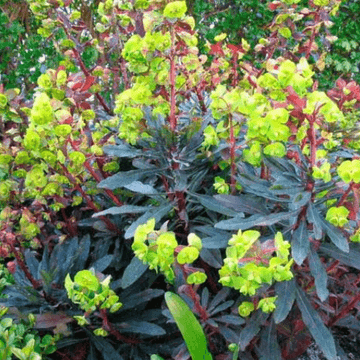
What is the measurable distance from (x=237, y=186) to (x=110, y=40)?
38.3 inches

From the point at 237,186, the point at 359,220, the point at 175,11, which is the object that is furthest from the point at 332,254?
the point at 175,11

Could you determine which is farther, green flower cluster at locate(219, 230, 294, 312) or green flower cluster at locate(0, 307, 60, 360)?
green flower cluster at locate(0, 307, 60, 360)

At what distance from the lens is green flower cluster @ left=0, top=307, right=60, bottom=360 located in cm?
149

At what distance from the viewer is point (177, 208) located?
1.80 meters

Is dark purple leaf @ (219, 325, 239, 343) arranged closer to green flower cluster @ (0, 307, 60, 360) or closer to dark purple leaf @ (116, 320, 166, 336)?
dark purple leaf @ (116, 320, 166, 336)

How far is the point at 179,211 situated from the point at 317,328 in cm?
62

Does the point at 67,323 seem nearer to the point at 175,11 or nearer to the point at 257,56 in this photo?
the point at 175,11

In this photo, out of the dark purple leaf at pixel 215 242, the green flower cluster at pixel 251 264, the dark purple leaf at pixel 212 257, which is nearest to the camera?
Result: the green flower cluster at pixel 251 264

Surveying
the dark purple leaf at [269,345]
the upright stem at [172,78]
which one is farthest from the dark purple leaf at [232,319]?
the upright stem at [172,78]

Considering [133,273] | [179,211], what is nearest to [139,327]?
[133,273]

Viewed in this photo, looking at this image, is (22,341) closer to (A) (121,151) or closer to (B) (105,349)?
(B) (105,349)

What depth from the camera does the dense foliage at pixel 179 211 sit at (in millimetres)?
1405

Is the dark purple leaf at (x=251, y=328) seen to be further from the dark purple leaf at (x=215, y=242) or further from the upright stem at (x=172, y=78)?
the upright stem at (x=172, y=78)

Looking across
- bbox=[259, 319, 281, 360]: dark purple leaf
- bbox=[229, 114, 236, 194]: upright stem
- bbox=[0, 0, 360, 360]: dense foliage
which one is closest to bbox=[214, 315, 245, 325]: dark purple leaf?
bbox=[0, 0, 360, 360]: dense foliage
